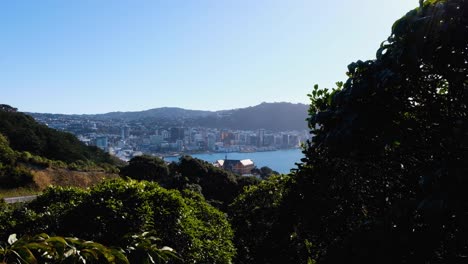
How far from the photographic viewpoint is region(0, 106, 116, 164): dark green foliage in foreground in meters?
39.0

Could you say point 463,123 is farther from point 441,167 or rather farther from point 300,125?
point 300,125

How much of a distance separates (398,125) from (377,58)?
1.35ft

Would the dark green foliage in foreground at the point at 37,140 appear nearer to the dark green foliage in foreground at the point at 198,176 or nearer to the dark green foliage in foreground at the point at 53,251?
the dark green foliage in foreground at the point at 198,176

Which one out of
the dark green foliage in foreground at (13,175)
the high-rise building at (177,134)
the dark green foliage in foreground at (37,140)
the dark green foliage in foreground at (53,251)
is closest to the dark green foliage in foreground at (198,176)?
the dark green foliage in foreground at (13,175)

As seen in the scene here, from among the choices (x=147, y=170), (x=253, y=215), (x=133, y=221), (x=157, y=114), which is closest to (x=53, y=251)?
(x=133, y=221)

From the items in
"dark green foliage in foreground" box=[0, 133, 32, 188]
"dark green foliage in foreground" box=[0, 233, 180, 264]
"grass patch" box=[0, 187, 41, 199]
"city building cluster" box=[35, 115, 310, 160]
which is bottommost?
"city building cluster" box=[35, 115, 310, 160]

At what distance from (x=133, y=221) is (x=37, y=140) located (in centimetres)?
3811

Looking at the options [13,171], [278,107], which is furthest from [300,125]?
[13,171]

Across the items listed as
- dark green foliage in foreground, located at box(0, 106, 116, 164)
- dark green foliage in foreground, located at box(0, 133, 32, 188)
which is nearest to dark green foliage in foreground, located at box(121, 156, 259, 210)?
dark green foliage in foreground, located at box(0, 133, 32, 188)

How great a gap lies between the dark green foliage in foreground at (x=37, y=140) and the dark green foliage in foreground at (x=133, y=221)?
118 ft

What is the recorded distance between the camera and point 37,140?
3950 centimetres

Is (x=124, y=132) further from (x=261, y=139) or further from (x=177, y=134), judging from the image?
(x=261, y=139)

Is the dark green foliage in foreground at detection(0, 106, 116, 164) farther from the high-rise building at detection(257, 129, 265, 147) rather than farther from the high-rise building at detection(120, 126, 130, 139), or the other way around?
the high-rise building at detection(120, 126, 130, 139)

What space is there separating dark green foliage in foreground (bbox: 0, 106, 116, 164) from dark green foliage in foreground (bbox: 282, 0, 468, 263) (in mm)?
39649
